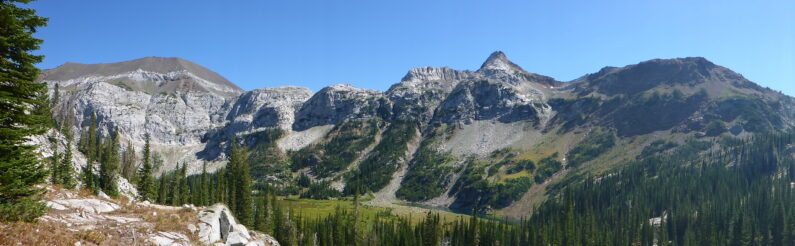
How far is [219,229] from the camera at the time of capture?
30719 mm

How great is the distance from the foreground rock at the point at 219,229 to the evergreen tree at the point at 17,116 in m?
10.0

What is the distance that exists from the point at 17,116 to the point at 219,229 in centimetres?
1435

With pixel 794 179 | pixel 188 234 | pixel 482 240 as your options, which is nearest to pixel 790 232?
pixel 794 179

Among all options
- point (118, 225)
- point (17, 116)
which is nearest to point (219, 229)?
point (118, 225)

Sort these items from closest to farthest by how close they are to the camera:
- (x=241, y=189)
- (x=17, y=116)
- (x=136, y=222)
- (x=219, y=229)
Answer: (x=17, y=116) < (x=136, y=222) < (x=219, y=229) < (x=241, y=189)

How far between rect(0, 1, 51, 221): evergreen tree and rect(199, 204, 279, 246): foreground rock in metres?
10.0

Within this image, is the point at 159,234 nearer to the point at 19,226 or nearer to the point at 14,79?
the point at 19,226

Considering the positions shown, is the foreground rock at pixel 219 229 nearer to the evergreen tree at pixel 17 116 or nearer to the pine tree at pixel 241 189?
the evergreen tree at pixel 17 116

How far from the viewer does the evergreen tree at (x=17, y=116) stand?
20.0 m

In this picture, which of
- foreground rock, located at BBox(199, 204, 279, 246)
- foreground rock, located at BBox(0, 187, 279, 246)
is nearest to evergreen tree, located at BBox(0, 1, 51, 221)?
foreground rock, located at BBox(0, 187, 279, 246)

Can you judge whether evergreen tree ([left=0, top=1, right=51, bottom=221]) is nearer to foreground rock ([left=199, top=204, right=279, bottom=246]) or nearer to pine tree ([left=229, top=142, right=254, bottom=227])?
foreground rock ([left=199, top=204, right=279, bottom=246])

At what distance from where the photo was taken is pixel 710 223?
133 meters

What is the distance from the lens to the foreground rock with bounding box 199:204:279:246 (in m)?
29.0

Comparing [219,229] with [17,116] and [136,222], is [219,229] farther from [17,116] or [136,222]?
[17,116]
